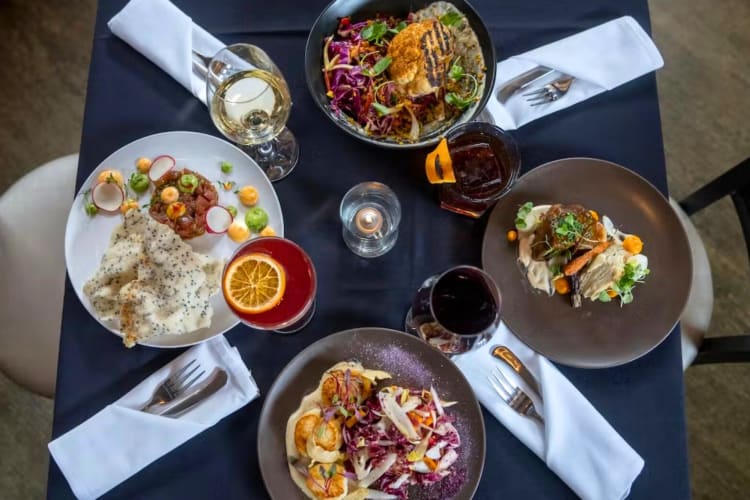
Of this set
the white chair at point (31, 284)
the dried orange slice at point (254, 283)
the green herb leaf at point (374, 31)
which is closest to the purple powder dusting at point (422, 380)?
the dried orange slice at point (254, 283)

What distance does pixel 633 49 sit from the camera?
1.38 m

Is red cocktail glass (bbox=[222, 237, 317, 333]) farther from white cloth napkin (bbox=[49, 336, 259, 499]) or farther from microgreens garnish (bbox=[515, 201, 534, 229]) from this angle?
microgreens garnish (bbox=[515, 201, 534, 229])

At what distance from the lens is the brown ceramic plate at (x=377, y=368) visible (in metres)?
1.16

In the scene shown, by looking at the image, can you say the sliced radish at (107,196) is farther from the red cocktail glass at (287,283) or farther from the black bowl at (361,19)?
the black bowl at (361,19)

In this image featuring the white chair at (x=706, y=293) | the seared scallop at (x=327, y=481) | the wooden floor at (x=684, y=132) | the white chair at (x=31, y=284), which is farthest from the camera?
the wooden floor at (x=684, y=132)

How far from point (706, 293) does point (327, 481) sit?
3.81ft

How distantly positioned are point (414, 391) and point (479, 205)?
0.42 m

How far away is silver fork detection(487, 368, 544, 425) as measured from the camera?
1.24m

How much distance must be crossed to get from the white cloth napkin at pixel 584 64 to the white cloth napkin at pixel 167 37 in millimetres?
693

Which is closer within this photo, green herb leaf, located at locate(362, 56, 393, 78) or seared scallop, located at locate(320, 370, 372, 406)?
seared scallop, located at locate(320, 370, 372, 406)

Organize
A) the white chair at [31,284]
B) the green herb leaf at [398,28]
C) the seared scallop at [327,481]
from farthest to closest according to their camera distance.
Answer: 1. the white chair at [31,284]
2. the green herb leaf at [398,28]
3. the seared scallop at [327,481]

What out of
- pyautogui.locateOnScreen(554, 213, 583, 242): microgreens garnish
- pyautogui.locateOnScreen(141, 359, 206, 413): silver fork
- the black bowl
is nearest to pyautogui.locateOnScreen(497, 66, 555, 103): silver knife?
the black bowl

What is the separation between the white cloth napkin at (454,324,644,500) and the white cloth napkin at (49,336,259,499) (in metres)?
0.49

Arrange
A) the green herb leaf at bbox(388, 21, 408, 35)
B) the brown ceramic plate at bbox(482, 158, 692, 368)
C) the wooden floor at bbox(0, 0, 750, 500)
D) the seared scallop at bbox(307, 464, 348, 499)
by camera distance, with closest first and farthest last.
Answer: the seared scallop at bbox(307, 464, 348, 499)
the brown ceramic plate at bbox(482, 158, 692, 368)
the green herb leaf at bbox(388, 21, 408, 35)
the wooden floor at bbox(0, 0, 750, 500)
